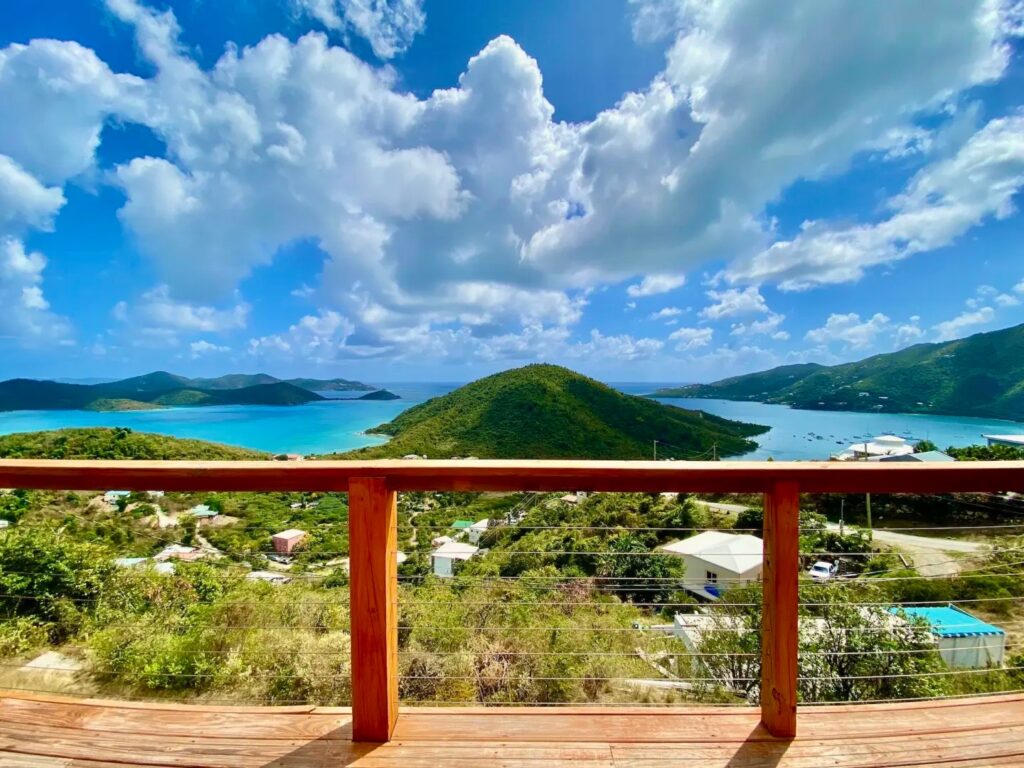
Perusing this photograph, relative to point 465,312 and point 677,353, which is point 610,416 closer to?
Answer: point 677,353

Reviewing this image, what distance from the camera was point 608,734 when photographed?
143 centimetres

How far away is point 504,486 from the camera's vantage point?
1.33 meters

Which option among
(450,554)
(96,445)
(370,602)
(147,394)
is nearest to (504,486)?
(370,602)

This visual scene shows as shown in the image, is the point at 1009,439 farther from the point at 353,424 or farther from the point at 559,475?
the point at 353,424

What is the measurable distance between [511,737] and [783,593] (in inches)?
38.0

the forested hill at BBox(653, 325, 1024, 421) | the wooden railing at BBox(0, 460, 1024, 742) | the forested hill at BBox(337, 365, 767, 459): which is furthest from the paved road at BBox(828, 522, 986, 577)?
the forested hill at BBox(653, 325, 1024, 421)

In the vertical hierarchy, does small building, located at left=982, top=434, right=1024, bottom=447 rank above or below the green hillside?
below

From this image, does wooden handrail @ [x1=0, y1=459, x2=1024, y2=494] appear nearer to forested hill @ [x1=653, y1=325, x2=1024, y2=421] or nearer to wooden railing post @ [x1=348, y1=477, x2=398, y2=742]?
wooden railing post @ [x1=348, y1=477, x2=398, y2=742]

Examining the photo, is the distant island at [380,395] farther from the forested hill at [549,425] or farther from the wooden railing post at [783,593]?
the wooden railing post at [783,593]

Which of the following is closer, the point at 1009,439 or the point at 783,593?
the point at 783,593

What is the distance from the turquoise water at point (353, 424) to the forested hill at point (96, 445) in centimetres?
528

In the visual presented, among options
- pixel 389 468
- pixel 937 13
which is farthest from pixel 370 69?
pixel 389 468

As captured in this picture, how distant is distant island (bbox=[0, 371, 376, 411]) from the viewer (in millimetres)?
28047

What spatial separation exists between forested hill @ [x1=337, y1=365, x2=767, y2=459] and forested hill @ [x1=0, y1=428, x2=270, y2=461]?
10232 millimetres
